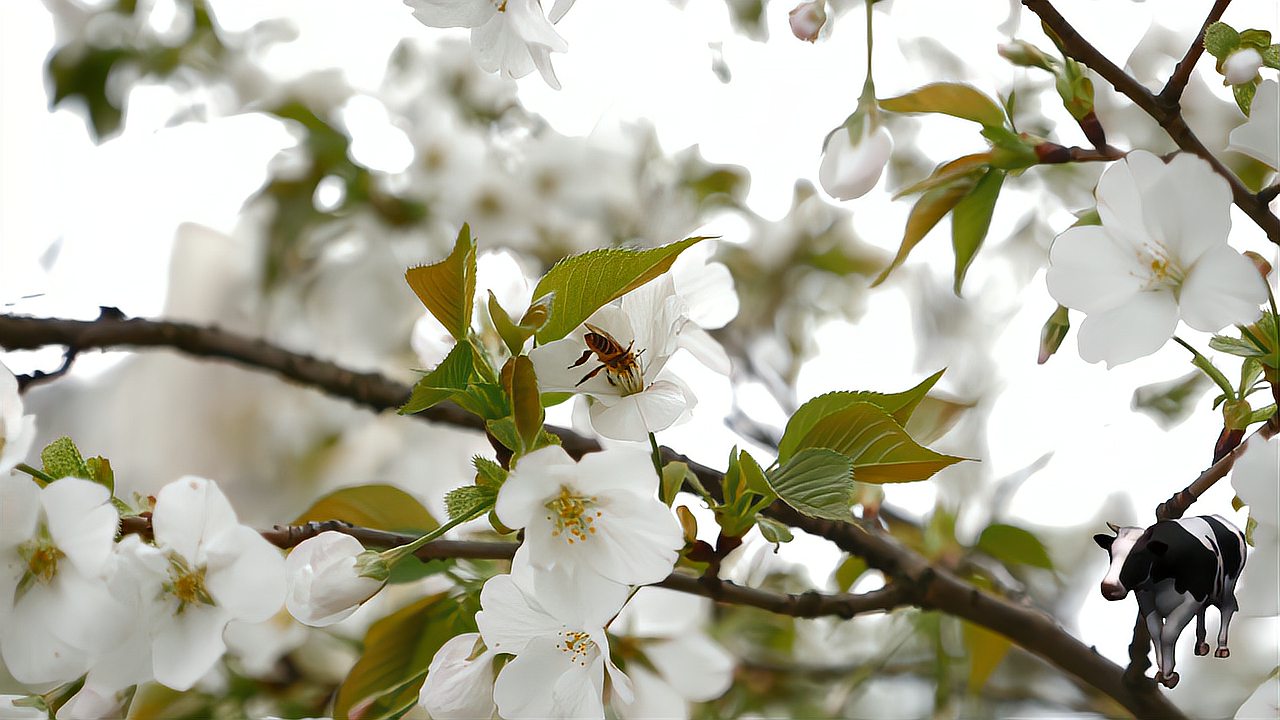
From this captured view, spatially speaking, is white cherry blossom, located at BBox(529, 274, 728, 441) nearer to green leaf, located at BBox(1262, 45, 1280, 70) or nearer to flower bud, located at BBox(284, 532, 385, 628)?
flower bud, located at BBox(284, 532, 385, 628)

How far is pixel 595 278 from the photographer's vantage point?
262 millimetres

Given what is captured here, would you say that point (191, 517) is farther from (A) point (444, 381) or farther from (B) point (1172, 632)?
(B) point (1172, 632)

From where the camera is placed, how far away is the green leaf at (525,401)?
246mm

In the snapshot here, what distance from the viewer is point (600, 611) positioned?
0.85ft

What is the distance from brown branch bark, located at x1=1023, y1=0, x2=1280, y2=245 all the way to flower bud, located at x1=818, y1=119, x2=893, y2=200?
0.27ft

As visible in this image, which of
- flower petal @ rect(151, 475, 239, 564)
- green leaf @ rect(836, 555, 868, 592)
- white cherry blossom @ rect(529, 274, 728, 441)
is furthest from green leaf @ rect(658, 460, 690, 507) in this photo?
green leaf @ rect(836, 555, 868, 592)

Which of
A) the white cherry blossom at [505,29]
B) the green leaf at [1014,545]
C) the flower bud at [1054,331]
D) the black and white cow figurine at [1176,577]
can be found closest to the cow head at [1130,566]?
the black and white cow figurine at [1176,577]

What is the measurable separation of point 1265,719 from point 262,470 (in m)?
1.14

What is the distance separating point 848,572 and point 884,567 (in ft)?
0.44

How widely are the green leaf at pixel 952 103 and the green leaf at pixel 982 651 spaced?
27 centimetres

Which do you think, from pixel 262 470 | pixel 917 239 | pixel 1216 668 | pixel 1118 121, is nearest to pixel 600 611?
pixel 917 239

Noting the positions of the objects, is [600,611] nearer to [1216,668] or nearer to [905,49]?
[905,49]

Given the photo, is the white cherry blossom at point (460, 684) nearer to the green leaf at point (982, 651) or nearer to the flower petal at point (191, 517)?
the flower petal at point (191, 517)

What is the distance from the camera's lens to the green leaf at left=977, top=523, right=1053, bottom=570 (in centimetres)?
56
